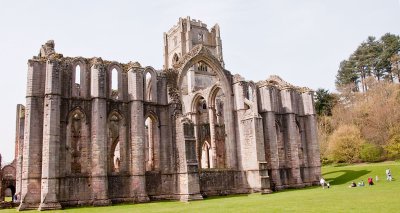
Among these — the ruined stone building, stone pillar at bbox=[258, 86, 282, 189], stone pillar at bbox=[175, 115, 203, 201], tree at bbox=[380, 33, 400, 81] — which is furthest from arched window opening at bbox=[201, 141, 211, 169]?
tree at bbox=[380, 33, 400, 81]

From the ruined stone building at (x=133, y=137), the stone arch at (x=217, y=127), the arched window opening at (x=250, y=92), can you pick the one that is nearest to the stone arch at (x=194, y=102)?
the ruined stone building at (x=133, y=137)

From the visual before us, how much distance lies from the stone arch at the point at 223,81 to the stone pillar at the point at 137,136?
10.5 ft

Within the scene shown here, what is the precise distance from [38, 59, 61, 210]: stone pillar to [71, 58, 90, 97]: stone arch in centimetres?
114

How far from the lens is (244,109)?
2575 centimetres

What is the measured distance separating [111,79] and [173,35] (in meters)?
41.8

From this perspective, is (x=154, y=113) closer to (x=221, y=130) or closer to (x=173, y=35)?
(x=221, y=130)

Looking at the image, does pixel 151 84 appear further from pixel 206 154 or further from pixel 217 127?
pixel 206 154

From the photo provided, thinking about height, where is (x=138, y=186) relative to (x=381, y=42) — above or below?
below

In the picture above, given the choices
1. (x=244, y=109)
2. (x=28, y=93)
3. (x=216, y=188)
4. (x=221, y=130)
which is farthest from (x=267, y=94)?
(x=28, y=93)

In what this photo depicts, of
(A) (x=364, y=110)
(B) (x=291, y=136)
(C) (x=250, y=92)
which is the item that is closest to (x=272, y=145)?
(B) (x=291, y=136)

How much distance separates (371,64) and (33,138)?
57356 mm

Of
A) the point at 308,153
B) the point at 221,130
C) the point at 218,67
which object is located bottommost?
the point at 308,153

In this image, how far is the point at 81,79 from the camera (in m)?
21.4

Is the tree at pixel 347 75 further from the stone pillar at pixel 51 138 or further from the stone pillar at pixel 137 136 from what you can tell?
the stone pillar at pixel 51 138
